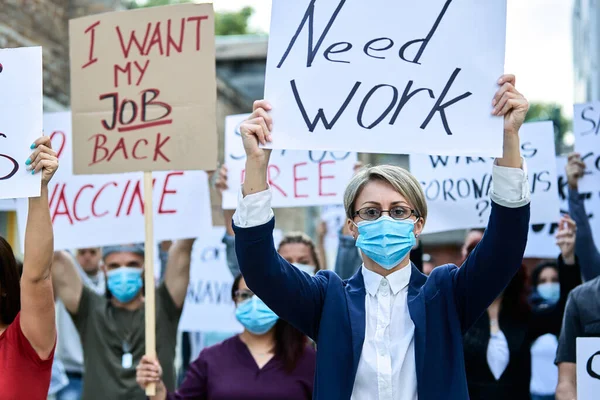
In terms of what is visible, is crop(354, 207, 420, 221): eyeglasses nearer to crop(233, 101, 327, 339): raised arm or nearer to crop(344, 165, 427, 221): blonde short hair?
crop(344, 165, 427, 221): blonde short hair

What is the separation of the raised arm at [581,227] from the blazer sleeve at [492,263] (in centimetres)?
222

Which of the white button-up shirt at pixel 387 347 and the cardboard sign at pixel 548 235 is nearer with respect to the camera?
the white button-up shirt at pixel 387 347

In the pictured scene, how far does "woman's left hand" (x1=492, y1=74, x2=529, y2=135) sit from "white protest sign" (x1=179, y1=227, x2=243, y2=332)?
12.6 ft

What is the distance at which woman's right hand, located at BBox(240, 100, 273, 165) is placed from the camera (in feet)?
8.76

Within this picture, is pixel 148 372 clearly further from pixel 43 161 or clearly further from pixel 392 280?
pixel 392 280

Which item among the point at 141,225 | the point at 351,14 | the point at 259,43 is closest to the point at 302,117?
the point at 351,14

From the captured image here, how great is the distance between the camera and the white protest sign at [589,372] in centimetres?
334

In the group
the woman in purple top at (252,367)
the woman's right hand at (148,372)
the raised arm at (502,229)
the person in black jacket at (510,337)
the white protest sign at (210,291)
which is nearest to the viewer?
the raised arm at (502,229)

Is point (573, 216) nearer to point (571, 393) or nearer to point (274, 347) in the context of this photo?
point (571, 393)

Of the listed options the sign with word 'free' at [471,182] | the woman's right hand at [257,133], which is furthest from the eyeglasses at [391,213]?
the sign with word 'free' at [471,182]

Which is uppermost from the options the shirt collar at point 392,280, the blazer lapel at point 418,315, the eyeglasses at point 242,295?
Result: the shirt collar at point 392,280

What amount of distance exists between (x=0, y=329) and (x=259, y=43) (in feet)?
54.6

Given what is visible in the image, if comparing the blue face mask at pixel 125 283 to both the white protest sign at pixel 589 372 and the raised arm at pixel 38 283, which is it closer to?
the raised arm at pixel 38 283

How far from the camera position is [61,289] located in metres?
4.73
